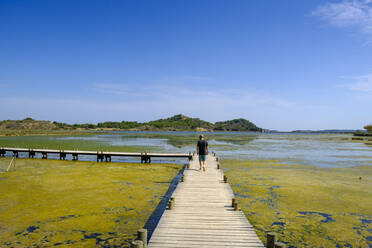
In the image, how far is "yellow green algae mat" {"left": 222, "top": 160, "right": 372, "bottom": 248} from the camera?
9.02 meters

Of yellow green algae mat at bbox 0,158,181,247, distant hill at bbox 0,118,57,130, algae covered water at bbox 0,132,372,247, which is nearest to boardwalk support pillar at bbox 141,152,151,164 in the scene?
algae covered water at bbox 0,132,372,247

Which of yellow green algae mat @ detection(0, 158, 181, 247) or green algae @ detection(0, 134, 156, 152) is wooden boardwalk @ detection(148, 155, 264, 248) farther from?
green algae @ detection(0, 134, 156, 152)

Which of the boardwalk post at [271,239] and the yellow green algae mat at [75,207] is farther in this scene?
the yellow green algae mat at [75,207]

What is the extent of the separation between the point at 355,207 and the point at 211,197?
24.2 feet

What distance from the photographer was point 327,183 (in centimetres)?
1741

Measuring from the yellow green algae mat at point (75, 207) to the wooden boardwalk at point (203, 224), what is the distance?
1.81m

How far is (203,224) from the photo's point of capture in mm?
7742

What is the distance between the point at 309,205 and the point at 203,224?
7396 mm

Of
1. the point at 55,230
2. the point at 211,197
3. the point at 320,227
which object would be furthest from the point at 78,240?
the point at 320,227

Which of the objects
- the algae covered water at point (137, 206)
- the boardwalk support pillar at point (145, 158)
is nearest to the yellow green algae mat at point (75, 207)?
the algae covered water at point (137, 206)

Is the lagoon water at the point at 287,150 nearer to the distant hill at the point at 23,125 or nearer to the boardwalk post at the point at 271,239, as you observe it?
the boardwalk post at the point at 271,239

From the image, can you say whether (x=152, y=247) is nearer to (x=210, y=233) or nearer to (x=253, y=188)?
(x=210, y=233)

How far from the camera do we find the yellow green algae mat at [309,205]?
902 cm

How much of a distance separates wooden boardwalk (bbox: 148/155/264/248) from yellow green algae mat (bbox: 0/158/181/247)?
181 centimetres
